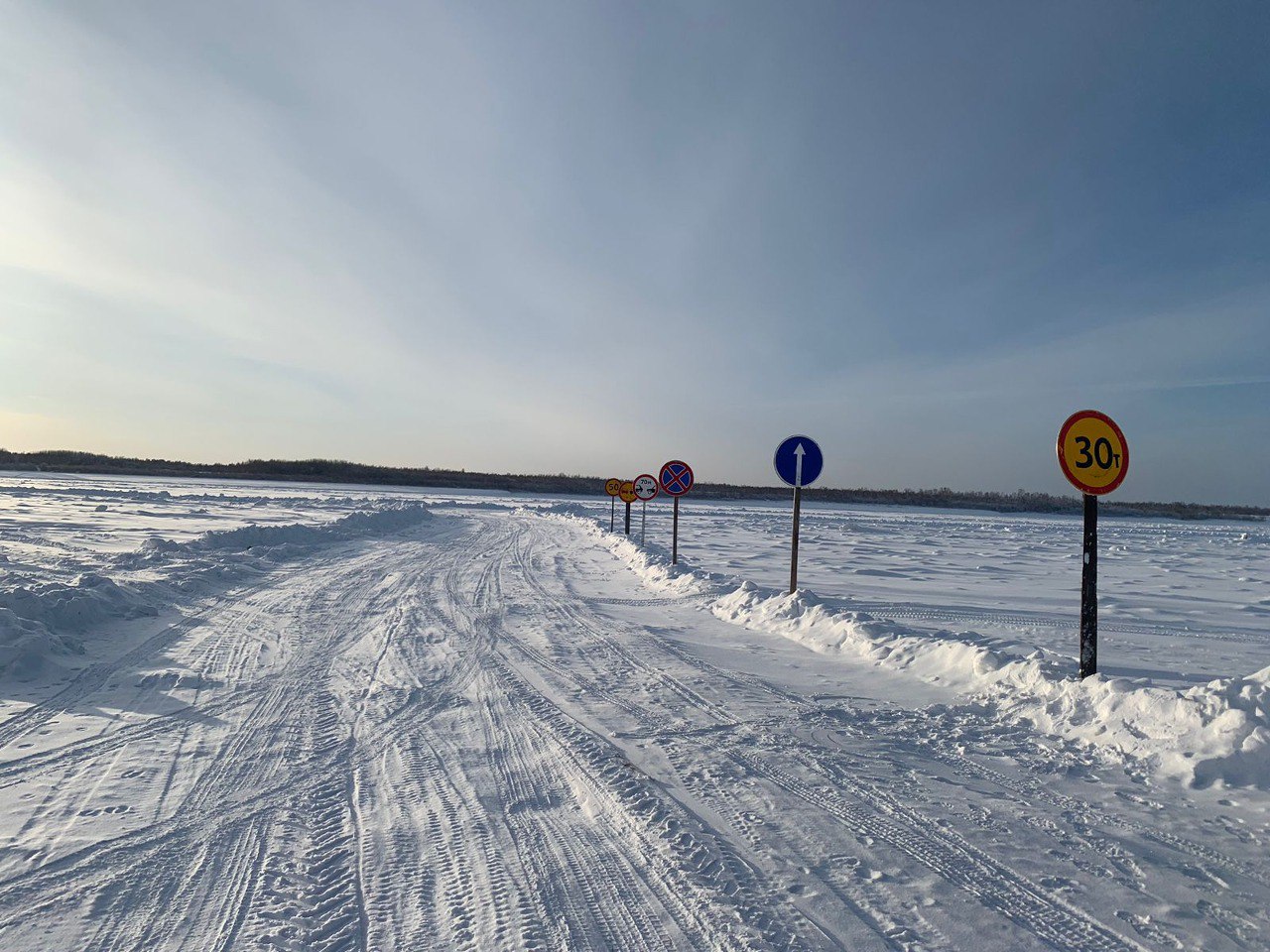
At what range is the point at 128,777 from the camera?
13.9ft

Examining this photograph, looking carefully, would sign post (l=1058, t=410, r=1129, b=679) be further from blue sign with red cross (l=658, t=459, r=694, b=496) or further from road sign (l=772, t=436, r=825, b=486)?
blue sign with red cross (l=658, t=459, r=694, b=496)

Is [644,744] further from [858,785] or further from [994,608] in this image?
[994,608]

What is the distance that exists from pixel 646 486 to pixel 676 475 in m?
3.73

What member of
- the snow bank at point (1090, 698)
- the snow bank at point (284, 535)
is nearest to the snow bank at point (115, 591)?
the snow bank at point (284, 535)

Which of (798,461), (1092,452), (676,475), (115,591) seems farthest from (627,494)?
(1092,452)

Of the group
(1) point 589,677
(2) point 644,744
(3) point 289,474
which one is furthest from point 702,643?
(3) point 289,474

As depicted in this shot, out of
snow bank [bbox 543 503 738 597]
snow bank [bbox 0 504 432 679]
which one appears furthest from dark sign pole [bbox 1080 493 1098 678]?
snow bank [bbox 0 504 432 679]

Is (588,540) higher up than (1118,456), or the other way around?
(1118,456)

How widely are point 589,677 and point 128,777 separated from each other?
12.0 ft

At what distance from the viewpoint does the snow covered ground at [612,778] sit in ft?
9.73

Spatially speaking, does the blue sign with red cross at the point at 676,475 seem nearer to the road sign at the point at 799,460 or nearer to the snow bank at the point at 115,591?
the road sign at the point at 799,460

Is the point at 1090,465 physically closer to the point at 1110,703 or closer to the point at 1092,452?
the point at 1092,452

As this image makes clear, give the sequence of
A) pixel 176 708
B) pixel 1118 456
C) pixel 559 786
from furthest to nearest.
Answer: pixel 1118 456
pixel 176 708
pixel 559 786

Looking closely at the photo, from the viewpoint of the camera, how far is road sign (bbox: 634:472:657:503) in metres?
20.3
